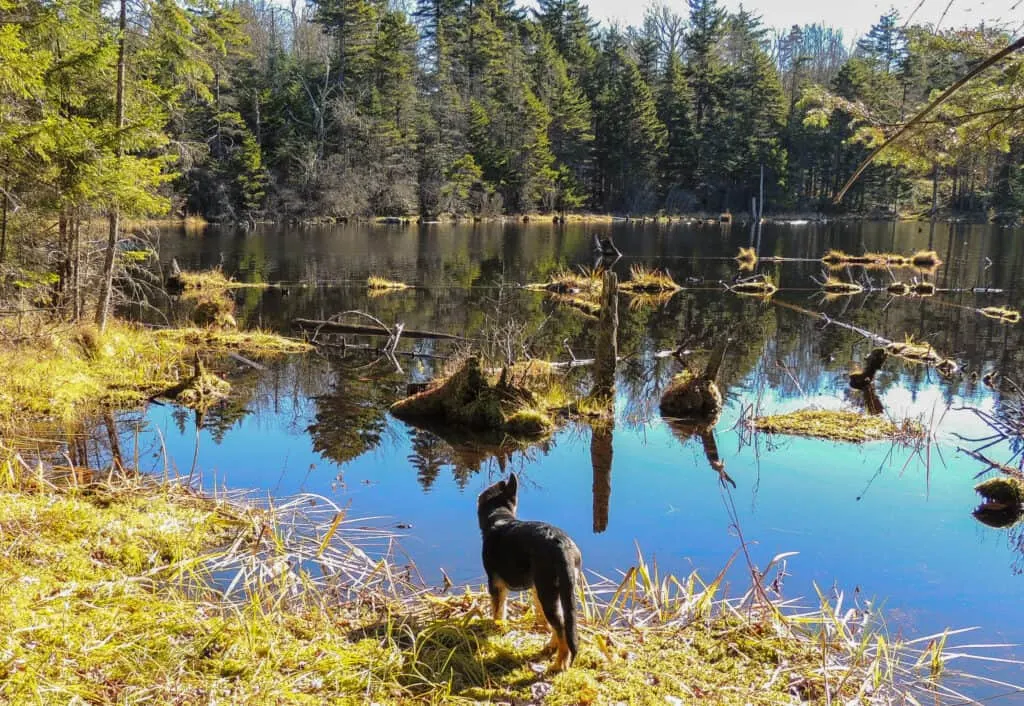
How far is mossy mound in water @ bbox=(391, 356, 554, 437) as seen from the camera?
1135 cm

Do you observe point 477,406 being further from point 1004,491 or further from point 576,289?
point 576,289

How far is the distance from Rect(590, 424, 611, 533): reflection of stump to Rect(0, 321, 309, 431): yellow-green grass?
244 inches

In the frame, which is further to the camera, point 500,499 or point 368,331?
point 368,331

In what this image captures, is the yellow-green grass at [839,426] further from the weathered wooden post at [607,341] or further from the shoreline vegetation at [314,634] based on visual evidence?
Answer: the shoreline vegetation at [314,634]

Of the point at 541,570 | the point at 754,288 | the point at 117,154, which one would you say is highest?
the point at 117,154

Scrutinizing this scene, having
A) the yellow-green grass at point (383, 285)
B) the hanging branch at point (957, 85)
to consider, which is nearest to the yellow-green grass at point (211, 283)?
the yellow-green grass at point (383, 285)

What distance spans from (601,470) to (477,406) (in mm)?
2462

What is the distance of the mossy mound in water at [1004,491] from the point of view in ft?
28.5

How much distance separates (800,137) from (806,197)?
6214 mm

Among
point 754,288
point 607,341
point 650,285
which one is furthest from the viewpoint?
point 650,285

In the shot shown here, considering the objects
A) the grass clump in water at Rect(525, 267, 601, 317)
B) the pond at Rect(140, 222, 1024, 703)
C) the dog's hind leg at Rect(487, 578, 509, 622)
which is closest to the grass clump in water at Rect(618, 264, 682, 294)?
the grass clump in water at Rect(525, 267, 601, 317)

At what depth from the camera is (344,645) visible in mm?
3816

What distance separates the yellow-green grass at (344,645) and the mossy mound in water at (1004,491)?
4671mm

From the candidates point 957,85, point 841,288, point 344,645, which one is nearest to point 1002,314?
point 841,288
